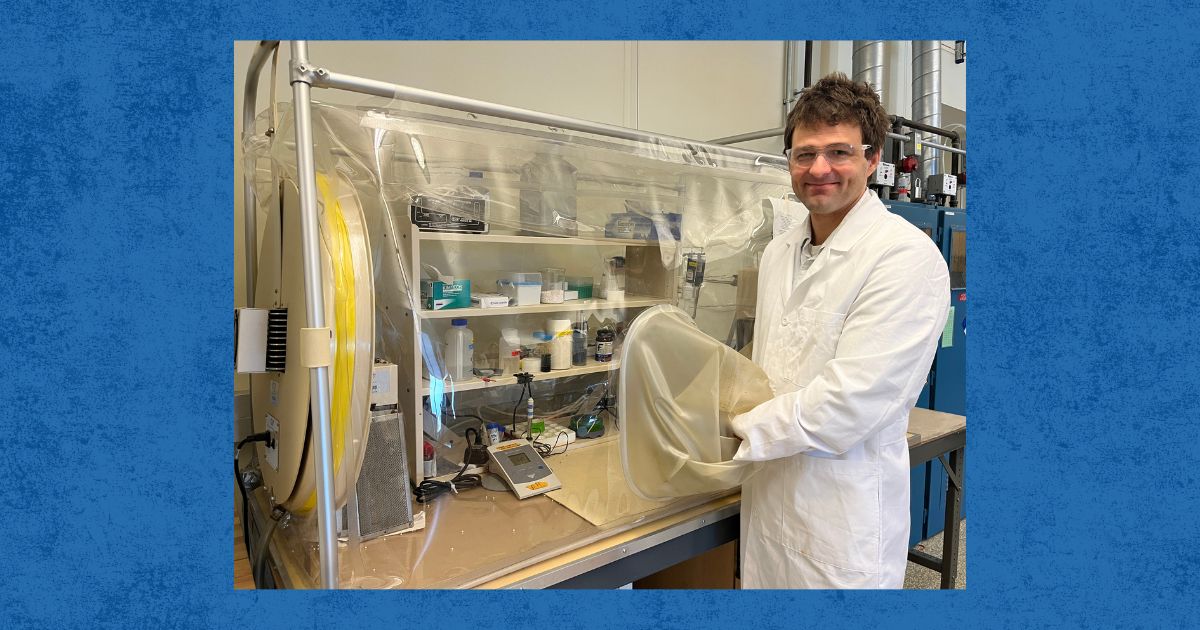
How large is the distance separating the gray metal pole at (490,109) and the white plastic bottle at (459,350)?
0.50 metres

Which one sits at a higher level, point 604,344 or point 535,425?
point 604,344

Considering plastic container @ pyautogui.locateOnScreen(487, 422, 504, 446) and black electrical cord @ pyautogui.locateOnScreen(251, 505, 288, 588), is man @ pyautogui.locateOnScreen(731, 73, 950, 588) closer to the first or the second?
plastic container @ pyautogui.locateOnScreen(487, 422, 504, 446)

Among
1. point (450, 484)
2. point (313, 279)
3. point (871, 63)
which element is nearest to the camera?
point (313, 279)

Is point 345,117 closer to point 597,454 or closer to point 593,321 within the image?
Answer: point 593,321

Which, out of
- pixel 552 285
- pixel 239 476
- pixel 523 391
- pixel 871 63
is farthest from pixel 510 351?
pixel 871 63

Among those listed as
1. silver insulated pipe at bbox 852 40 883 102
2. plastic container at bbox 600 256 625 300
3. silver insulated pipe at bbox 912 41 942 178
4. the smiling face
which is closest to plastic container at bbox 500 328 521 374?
plastic container at bbox 600 256 625 300

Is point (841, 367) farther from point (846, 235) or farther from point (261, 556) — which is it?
point (261, 556)

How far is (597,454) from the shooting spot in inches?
63.3

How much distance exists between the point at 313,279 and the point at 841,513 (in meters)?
1.10

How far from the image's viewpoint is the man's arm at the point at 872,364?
114 centimetres

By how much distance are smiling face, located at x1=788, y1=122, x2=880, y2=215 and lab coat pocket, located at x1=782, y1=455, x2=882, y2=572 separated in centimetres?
55

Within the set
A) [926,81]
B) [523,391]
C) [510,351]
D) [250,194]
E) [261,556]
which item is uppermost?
[926,81]

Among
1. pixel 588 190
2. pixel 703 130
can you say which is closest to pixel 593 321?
pixel 588 190

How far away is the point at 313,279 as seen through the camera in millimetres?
929
